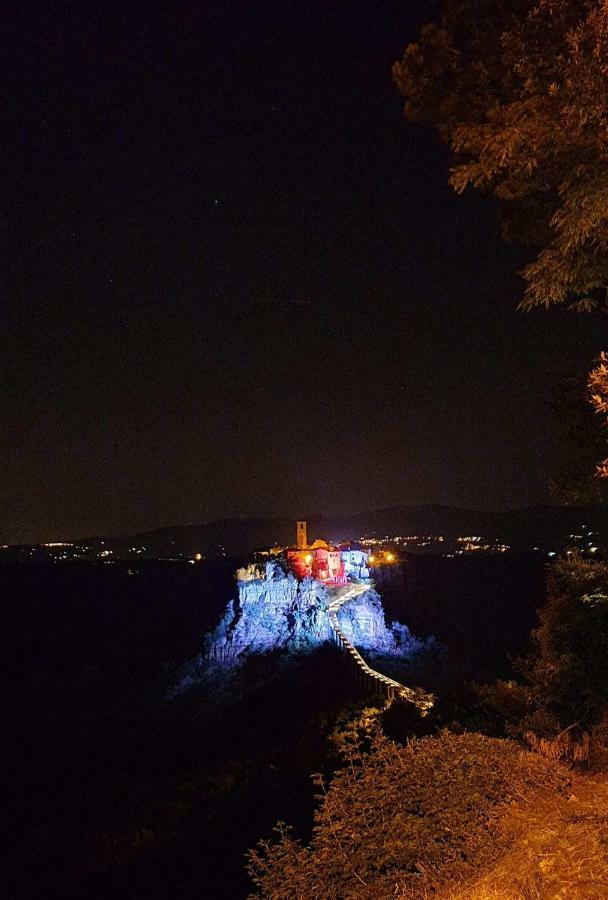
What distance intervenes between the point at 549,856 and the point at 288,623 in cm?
3625

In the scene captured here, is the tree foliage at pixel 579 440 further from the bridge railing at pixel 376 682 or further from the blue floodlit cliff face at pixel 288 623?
the blue floodlit cliff face at pixel 288 623

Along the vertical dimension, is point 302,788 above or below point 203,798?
above

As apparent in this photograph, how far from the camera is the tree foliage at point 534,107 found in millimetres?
5504

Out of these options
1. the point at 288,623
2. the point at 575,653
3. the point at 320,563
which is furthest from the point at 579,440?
the point at 320,563

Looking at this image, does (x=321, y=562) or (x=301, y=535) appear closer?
(x=321, y=562)

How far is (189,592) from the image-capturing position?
10388 cm

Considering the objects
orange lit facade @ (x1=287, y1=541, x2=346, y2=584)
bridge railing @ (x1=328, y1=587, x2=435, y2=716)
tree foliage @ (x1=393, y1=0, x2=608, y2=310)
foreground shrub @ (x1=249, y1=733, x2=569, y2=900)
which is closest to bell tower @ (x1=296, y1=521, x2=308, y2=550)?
orange lit facade @ (x1=287, y1=541, x2=346, y2=584)

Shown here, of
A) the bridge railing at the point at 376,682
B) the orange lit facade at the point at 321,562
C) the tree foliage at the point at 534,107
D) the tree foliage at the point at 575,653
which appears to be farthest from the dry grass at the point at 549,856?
the orange lit facade at the point at 321,562

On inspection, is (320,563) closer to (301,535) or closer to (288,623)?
(301,535)

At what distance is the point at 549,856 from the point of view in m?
A: 4.48

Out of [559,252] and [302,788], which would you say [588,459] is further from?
[302,788]

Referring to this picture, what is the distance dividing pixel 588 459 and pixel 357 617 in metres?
33.3

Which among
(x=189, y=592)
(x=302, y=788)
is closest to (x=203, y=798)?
(x=302, y=788)

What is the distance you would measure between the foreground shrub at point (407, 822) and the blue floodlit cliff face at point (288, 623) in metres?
29.3
